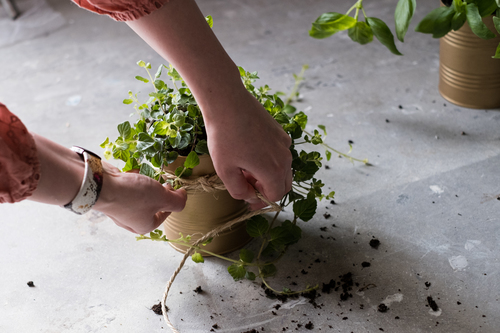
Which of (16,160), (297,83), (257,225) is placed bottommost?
(297,83)

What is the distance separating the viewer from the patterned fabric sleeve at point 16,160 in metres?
0.63

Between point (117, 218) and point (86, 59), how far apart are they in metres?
1.39

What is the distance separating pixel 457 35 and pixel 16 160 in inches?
47.7

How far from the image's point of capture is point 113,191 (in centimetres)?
78

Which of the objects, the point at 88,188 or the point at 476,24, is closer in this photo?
the point at 88,188

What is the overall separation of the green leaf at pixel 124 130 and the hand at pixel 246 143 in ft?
0.66

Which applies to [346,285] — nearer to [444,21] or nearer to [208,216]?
[208,216]

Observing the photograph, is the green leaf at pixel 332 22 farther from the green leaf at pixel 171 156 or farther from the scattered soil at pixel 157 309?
the scattered soil at pixel 157 309

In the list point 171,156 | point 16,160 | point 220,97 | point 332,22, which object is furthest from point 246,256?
point 332,22

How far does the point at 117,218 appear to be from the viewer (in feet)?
2.70

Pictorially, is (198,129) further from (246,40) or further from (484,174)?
(246,40)

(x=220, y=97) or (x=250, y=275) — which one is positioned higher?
(x=220, y=97)

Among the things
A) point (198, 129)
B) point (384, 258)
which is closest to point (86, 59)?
point (198, 129)

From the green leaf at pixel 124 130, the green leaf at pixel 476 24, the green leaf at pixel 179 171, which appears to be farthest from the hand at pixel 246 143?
the green leaf at pixel 476 24
